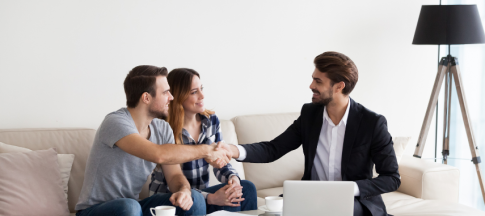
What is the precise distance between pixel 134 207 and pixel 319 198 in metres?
0.69

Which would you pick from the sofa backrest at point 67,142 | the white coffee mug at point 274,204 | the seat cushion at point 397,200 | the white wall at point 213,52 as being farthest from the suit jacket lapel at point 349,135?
Result: the white wall at point 213,52

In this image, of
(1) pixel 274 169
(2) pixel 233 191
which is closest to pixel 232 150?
(2) pixel 233 191

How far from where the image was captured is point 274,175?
2.79 meters

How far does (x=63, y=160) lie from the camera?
86.2 inches

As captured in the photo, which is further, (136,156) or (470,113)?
(470,113)

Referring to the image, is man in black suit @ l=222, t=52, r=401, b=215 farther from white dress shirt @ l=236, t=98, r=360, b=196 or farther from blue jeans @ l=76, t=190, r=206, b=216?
blue jeans @ l=76, t=190, r=206, b=216

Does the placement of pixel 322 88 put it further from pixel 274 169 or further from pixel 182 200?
pixel 274 169

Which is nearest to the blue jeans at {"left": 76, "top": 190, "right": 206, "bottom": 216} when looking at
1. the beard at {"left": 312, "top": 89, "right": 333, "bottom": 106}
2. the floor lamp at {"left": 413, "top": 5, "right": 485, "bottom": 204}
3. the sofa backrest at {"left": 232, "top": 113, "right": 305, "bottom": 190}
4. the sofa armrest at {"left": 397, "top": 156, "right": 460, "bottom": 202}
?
the beard at {"left": 312, "top": 89, "right": 333, "bottom": 106}

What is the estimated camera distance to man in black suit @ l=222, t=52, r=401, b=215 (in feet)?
6.04

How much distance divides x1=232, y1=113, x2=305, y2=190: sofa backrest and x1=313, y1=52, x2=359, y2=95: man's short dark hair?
94 cm

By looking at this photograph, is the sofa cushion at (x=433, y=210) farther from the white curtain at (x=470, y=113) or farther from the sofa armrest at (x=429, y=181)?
the white curtain at (x=470, y=113)

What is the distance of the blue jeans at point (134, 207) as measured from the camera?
64.0 inches

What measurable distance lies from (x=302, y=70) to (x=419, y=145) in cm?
106

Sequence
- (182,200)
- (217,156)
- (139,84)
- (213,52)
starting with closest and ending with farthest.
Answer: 1. (182,200)
2. (139,84)
3. (217,156)
4. (213,52)
